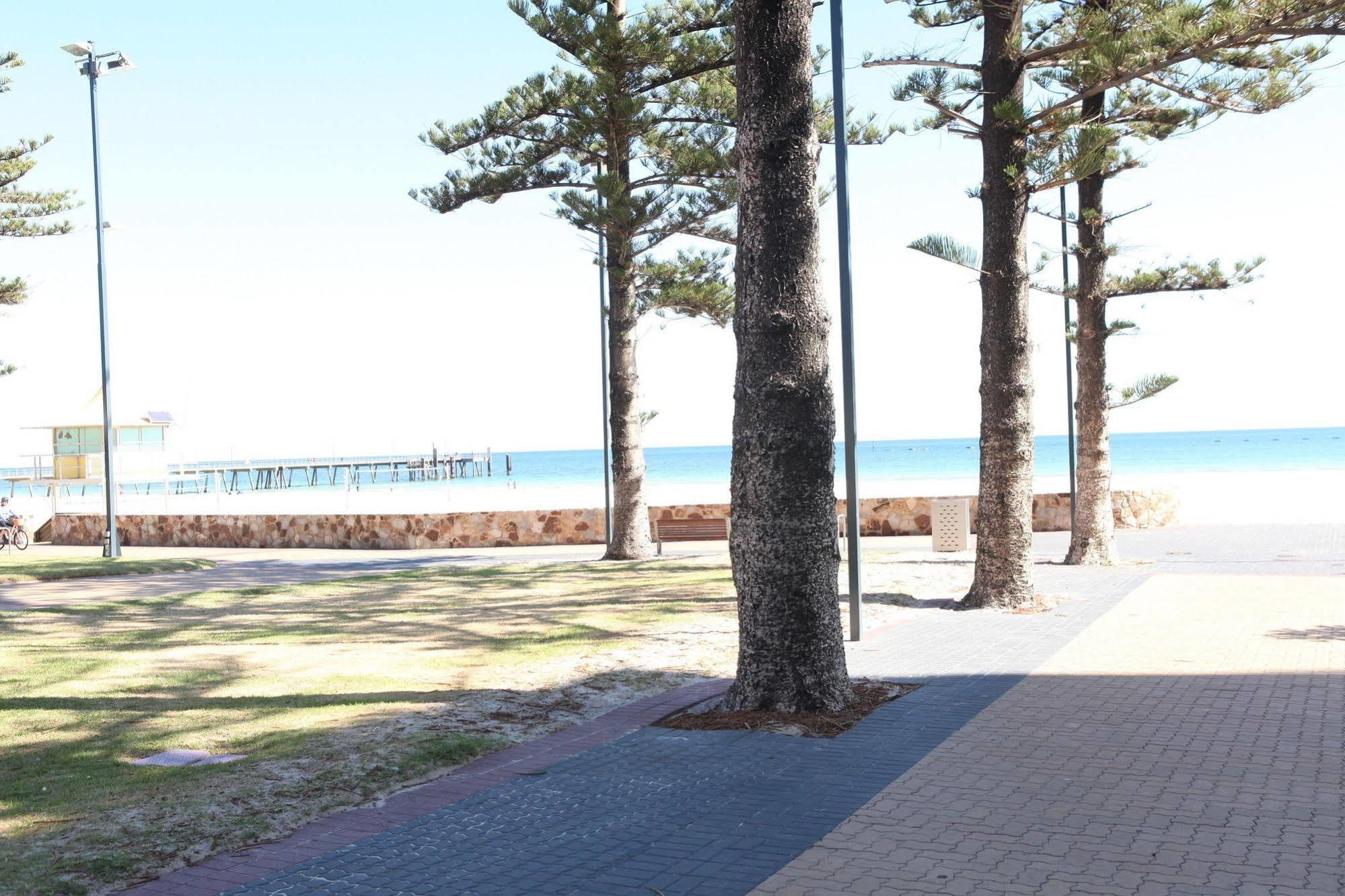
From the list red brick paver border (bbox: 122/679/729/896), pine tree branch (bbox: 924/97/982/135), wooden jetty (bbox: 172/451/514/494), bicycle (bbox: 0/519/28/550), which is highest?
pine tree branch (bbox: 924/97/982/135)

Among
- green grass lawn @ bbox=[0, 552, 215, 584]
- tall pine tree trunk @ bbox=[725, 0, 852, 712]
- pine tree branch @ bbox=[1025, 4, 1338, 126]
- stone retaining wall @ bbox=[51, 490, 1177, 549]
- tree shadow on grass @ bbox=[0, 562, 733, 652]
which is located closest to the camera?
tall pine tree trunk @ bbox=[725, 0, 852, 712]

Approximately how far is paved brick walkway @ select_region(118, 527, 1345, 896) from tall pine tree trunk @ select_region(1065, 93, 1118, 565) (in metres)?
6.37

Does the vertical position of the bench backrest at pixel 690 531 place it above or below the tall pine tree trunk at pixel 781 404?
below

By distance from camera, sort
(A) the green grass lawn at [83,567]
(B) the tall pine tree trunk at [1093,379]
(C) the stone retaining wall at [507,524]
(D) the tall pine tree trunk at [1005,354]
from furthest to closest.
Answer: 1. (C) the stone retaining wall at [507,524]
2. (A) the green grass lawn at [83,567]
3. (B) the tall pine tree trunk at [1093,379]
4. (D) the tall pine tree trunk at [1005,354]

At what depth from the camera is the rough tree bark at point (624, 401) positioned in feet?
55.1

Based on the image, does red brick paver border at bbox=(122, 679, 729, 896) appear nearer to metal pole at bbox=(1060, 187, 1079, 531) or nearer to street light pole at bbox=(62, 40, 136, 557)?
metal pole at bbox=(1060, 187, 1079, 531)

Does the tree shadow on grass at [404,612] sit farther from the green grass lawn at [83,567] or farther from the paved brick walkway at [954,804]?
the green grass lawn at [83,567]

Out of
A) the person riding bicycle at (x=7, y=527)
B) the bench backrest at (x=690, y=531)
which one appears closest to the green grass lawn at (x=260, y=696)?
the bench backrest at (x=690, y=531)

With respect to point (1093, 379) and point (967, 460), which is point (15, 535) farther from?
point (967, 460)

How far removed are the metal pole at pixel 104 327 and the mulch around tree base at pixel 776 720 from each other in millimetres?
16508

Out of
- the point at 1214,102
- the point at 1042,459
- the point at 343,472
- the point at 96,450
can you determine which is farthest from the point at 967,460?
the point at 1214,102

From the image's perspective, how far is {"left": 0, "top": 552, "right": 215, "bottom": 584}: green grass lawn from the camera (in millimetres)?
16453

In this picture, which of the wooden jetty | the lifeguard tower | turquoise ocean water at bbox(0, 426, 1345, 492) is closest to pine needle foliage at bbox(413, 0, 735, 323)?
the lifeguard tower

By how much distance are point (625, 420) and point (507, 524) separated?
6357 millimetres
